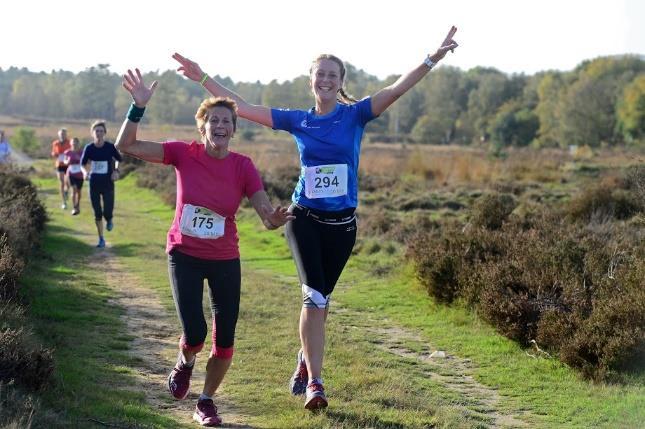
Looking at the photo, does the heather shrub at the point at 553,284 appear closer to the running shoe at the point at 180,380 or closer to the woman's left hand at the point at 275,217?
the woman's left hand at the point at 275,217

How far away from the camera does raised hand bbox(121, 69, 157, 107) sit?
5.46 metres

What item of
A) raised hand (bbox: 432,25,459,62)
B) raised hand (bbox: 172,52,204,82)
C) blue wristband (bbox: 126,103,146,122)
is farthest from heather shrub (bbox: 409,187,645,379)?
blue wristband (bbox: 126,103,146,122)

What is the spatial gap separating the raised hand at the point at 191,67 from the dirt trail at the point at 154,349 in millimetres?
2394

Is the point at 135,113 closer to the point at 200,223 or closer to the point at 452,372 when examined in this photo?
the point at 200,223

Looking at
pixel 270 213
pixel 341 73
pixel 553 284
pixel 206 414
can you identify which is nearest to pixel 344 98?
pixel 341 73

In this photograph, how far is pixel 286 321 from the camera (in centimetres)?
938

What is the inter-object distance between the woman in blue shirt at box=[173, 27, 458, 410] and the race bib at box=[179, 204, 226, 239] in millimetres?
663

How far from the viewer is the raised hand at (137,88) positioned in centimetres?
546

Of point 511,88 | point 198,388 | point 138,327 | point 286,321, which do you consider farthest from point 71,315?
point 511,88

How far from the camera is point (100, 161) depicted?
1478cm

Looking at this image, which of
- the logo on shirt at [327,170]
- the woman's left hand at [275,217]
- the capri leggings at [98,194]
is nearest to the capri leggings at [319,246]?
the logo on shirt at [327,170]

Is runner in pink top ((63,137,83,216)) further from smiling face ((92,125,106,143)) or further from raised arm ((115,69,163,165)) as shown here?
raised arm ((115,69,163,165))

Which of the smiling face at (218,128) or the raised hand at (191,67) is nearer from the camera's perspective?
the smiling face at (218,128)

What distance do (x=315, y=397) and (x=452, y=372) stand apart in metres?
2.44
